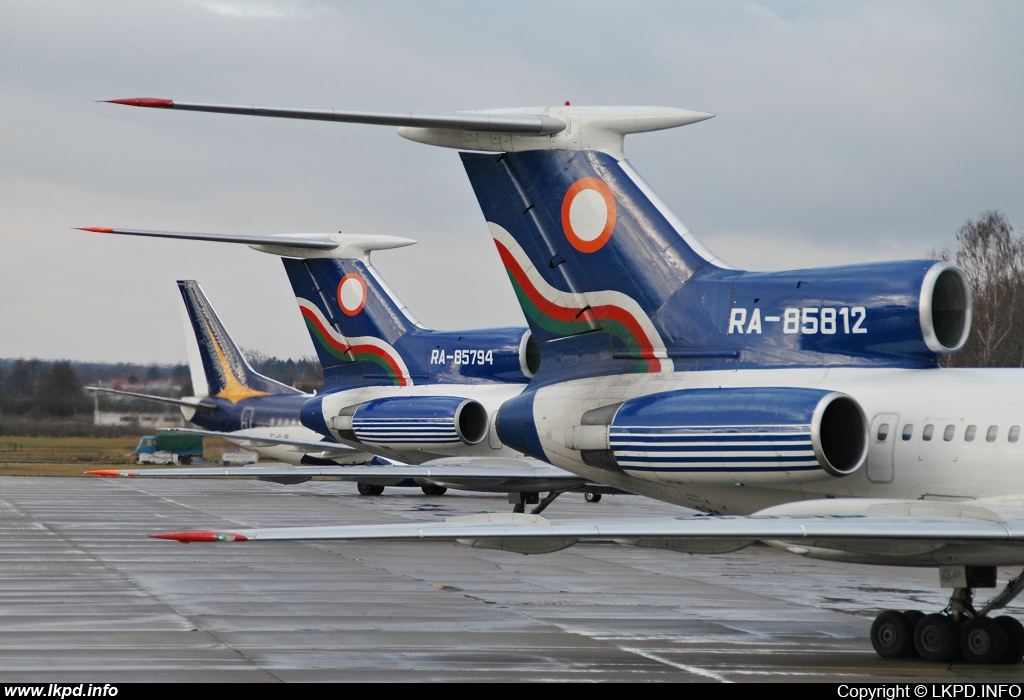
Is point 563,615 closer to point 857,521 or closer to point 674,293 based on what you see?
point 674,293

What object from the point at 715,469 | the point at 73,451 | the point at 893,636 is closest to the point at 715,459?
the point at 715,469

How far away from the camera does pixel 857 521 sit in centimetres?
876

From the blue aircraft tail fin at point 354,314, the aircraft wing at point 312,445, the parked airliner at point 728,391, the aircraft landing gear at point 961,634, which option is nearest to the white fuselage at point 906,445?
the parked airliner at point 728,391

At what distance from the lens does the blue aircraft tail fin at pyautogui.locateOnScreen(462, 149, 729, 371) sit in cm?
1223

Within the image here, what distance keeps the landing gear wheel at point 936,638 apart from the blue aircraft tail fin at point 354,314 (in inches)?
667

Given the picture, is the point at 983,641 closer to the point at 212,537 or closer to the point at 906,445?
the point at 906,445

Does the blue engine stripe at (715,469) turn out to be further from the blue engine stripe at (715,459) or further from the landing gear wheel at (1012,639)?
the landing gear wheel at (1012,639)

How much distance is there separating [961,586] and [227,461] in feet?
134

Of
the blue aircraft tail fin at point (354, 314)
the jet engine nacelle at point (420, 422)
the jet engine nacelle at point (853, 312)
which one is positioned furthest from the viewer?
the blue aircraft tail fin at point (354, 314)

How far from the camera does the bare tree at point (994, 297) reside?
1679 inches

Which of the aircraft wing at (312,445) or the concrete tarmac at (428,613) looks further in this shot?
the aircraft wing at (312,445)

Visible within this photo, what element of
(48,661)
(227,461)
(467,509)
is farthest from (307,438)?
(48,661)

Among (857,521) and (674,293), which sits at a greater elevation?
(674,293)

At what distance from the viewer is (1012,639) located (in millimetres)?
9820
